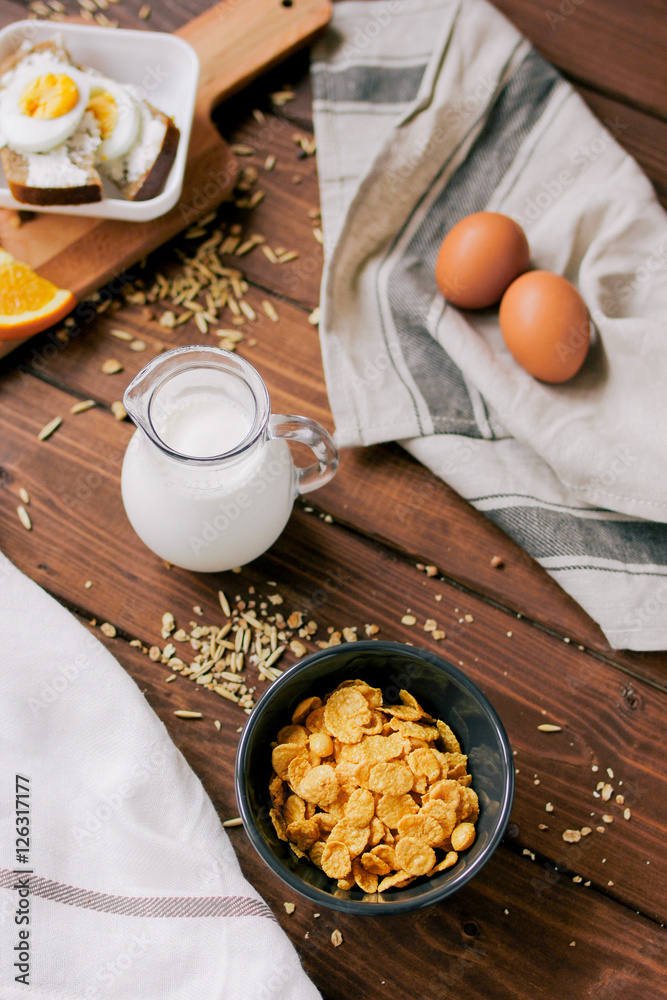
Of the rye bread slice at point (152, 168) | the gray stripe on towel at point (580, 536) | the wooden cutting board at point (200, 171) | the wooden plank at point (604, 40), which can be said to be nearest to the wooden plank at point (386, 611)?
the gray stripe on towel at point (580, 536)

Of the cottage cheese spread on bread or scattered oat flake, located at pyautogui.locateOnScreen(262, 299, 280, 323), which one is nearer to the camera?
the cottage cheese spread on bread

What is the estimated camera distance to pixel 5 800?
0.91m

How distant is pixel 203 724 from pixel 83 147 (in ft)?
2.57

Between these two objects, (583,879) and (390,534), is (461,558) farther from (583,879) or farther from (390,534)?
(583,879)

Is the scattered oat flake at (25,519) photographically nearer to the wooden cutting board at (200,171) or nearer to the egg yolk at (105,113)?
the wooden cutting board at (200,171)

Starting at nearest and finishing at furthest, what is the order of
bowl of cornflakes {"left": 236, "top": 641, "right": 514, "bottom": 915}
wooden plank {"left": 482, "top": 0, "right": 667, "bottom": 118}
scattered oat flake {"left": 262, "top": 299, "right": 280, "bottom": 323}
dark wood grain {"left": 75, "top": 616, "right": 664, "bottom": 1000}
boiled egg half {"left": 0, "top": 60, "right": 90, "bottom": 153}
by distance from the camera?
1. bowl of cornflakes {"left": 236, "top": 641, "right": 514, "bottom": 915}
2. dark wood grain {"left": 75, "top": 616, "right": 664, "bottom": 1000}
3. boiled egg half {"left": 0, "top": 60, "right": 90, "bottom": 153}
4. scattered oat flake {"left": 262, "top": 299, "right": 280, "bottom": 323}
5. wooden plank {"left": 482, "top": 0, "right": 667, "bottom": 118}

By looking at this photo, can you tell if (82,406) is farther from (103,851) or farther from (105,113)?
(103,851)

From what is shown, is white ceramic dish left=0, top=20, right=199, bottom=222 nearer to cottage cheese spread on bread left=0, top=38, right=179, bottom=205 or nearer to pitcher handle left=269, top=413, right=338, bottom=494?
cottage cheese spread on bread left=0, top=38, right=179, bottom=205

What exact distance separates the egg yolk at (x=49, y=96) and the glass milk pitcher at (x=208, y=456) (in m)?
0.45

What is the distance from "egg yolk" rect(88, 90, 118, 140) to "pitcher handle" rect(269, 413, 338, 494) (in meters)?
0.50

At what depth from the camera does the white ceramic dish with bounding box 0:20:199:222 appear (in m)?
1.09

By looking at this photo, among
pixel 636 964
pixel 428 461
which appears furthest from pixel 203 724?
pixel 636 964

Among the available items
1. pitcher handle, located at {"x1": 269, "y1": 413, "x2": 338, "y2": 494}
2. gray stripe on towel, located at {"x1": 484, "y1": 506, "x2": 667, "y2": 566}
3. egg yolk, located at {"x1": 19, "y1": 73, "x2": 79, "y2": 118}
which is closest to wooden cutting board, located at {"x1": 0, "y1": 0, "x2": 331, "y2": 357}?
egg yolk, located at {"x1": 19, "y1": 73, "x2": 79, "y2": 118}

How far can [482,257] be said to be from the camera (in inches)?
41.8
